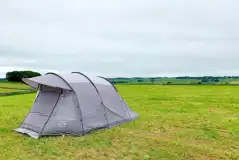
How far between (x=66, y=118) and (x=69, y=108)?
0.42 m

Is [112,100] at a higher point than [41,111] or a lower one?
higher

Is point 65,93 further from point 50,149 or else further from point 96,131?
point 50,149

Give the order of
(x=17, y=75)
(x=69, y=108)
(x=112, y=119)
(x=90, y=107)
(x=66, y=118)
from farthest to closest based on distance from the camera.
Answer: (x=17, y=75), (x=112, y=119), (x=90, y=107), (x=69, y=108), (x=66, y=118)

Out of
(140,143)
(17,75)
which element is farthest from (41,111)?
(17,75)

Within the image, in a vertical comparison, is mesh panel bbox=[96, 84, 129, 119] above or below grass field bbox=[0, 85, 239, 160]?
above

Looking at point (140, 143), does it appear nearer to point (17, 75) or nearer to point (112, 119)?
point (112, 119)

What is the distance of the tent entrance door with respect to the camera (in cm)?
980

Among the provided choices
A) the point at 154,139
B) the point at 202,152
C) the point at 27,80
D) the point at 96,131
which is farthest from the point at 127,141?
the point at 27,80

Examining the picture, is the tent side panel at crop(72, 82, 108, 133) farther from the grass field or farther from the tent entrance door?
the tent entrance door

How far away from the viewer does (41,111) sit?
400 inches

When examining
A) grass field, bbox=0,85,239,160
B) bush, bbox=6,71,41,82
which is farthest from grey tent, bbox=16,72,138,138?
bush, bbox=6,71,41,82

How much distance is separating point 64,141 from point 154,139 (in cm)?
300

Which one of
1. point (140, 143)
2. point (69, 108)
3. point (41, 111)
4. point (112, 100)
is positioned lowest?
point (140, 143)

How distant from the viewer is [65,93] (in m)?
10.2
